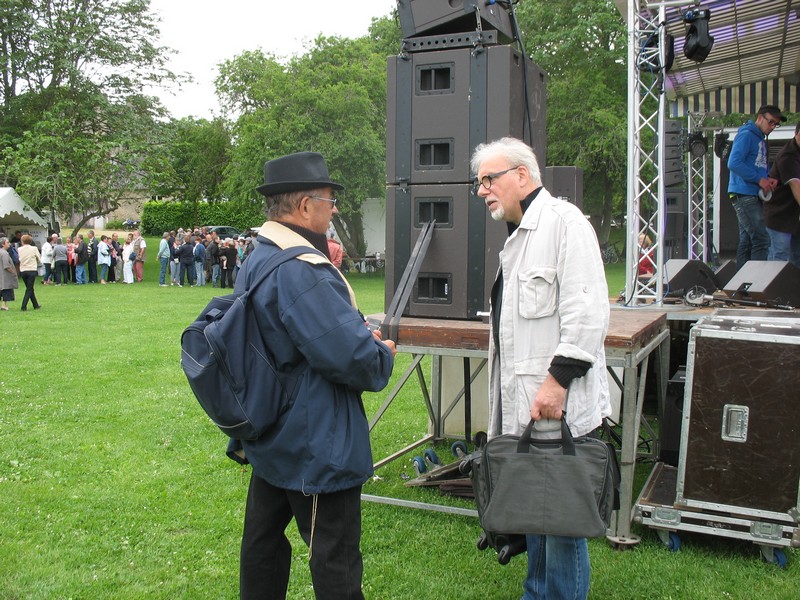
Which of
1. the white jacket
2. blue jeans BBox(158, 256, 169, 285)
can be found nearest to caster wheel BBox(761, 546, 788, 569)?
the white jacket

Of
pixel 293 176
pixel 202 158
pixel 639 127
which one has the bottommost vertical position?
pixel 293 176

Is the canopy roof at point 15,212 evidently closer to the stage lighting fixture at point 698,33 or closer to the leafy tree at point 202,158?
the leafy tree at point 202,158

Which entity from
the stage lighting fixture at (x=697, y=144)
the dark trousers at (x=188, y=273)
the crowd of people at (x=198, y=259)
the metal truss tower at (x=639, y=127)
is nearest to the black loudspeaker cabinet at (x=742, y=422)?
the metal truss tower at (x=639, y=127)

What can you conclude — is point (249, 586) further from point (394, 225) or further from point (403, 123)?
point (403, 123)

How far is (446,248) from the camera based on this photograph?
433cm

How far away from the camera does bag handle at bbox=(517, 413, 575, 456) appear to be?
272 cm

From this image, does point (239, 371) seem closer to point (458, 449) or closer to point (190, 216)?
point (458, 449)

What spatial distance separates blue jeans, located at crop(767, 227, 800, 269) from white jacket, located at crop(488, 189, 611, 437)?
16.4 ft

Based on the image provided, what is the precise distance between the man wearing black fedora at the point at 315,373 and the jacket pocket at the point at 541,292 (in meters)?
0.57

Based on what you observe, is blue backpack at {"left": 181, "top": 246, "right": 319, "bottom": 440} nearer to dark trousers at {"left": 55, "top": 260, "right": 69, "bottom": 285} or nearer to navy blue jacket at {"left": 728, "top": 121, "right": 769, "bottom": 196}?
navy blue jacket at {"left": 728, "top": 121, "right": 769, "bottom": 196}

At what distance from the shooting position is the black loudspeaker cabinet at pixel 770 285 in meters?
5.98

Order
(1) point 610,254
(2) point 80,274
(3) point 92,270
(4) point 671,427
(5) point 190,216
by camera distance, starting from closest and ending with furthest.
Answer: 1. (4) point 671,427
2. (2) point 80,274
3. (3) point 92,270
4. (1) point 610,254
5. (5) point 190,216

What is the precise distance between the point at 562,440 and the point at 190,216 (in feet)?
141

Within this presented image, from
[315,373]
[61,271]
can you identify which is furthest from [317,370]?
[61,271]
